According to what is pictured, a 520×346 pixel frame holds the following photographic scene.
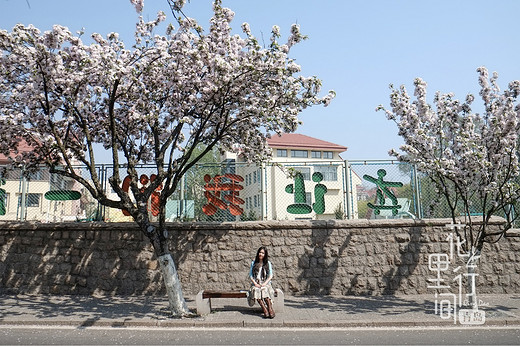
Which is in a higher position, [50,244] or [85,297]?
[50,244]

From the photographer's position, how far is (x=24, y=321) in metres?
8.15

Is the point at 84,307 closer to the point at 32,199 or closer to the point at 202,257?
the point at 202,257

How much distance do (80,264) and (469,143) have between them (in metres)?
10.3

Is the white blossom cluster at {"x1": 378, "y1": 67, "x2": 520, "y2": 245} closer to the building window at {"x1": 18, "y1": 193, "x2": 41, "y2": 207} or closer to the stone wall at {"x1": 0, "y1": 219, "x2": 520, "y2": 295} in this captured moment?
the stone wall at {"x1": 0, "y1": 219, "x2": 520, "y2": 295}

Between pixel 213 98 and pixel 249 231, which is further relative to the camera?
pixel 249 231

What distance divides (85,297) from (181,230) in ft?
9.87

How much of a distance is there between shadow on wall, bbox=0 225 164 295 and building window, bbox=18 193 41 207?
92 centimetres

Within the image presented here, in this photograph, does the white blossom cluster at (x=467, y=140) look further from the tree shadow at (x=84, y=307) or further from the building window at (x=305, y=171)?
the tree shadow at (x=84, y=307)

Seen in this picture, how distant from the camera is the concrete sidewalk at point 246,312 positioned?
8133mm

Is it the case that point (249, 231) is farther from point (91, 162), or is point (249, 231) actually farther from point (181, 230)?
point (91, 162)

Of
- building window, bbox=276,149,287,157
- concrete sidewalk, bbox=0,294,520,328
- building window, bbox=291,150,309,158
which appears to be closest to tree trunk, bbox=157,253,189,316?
concrete sidewalk, bbox=0,294,520,328

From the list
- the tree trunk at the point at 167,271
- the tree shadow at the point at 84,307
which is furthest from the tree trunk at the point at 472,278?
the tree shadow at the point at 84,307

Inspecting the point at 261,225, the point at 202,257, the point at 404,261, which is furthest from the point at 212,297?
the point at 404,261

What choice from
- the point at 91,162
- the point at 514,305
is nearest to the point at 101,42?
the point at 91,162
